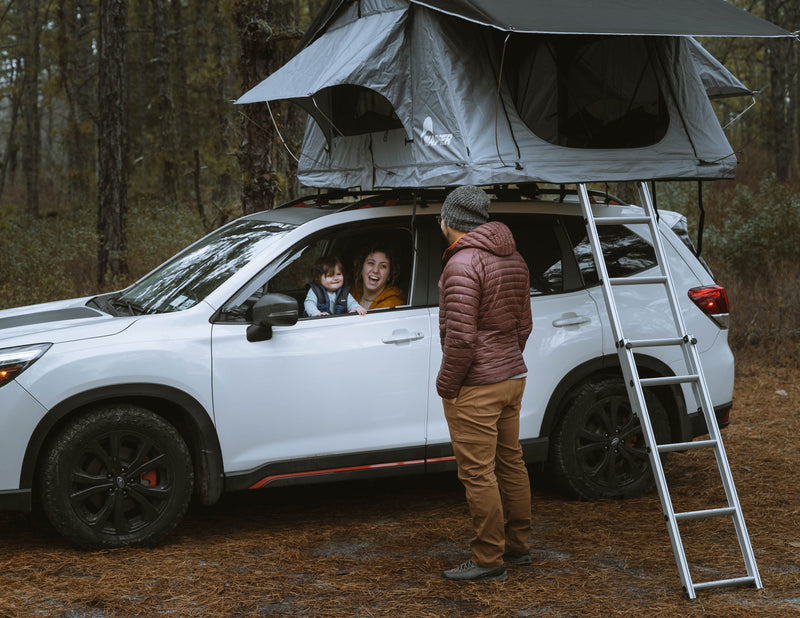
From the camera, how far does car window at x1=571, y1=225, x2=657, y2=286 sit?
6078 mm

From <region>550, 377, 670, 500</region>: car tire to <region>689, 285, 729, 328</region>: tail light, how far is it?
2.25 ft

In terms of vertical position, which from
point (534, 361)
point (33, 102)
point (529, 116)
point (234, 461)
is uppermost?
point (33, 102)

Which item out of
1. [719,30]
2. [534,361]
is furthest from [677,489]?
[719,30]

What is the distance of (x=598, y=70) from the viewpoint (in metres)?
6.00

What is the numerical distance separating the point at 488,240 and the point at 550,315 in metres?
1.39

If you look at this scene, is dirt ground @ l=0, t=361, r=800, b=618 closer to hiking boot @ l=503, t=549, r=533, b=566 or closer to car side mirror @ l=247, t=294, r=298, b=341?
hiking boot @ l=503, t=549, r=533, b=566

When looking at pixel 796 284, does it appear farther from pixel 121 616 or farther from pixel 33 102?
pixel 33 102

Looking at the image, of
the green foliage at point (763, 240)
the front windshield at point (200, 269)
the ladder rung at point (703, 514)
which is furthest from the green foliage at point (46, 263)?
the green foliage at point (763, 240)

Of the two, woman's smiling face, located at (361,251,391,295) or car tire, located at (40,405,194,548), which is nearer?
car tire, located at (40,405,194,548)

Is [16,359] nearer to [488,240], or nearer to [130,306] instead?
[130,306]

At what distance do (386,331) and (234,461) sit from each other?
3.82ft

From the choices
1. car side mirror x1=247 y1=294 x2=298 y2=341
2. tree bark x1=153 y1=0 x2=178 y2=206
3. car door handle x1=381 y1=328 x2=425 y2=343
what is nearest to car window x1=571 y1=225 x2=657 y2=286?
car door handle x1=381 y1=328 x2=425 y2=343

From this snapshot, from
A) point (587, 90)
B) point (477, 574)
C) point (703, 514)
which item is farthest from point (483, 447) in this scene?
point (587, 90)

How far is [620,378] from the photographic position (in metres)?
6.08
